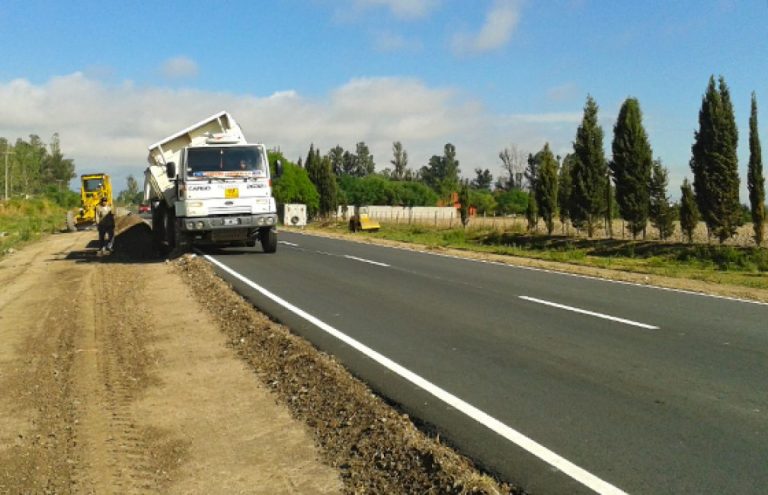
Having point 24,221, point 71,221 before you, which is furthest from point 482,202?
point 71,221

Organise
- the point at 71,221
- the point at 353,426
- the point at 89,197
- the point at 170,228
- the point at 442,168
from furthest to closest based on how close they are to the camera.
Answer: the point at 442,168 → the point at 89,197 → the point at 71,221 → the point at 170,228 → the point at 353,426

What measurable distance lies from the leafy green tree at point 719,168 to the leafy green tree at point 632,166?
5464 millimetres

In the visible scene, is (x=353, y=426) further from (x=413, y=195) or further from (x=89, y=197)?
(x=413, y=195)

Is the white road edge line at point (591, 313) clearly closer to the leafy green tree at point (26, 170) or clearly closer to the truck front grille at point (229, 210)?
the truck front grille at point (229, 210)

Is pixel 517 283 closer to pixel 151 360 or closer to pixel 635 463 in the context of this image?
pixel 151 360

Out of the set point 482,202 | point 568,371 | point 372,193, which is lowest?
point 568,371

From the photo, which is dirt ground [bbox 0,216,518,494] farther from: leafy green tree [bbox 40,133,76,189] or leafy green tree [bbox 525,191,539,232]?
leafy green tree [bbox 40,133,76,189]

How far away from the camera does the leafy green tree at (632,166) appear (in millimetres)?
34156

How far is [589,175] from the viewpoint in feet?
124

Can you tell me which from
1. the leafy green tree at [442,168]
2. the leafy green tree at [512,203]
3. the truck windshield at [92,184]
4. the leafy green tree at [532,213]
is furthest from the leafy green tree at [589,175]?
the leafy green tree at [442,168]

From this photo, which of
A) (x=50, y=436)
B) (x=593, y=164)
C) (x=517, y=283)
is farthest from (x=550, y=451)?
(x=593, y=164)

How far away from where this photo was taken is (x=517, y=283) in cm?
1462

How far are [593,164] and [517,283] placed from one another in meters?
25.4

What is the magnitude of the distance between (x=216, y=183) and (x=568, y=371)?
13523mm
